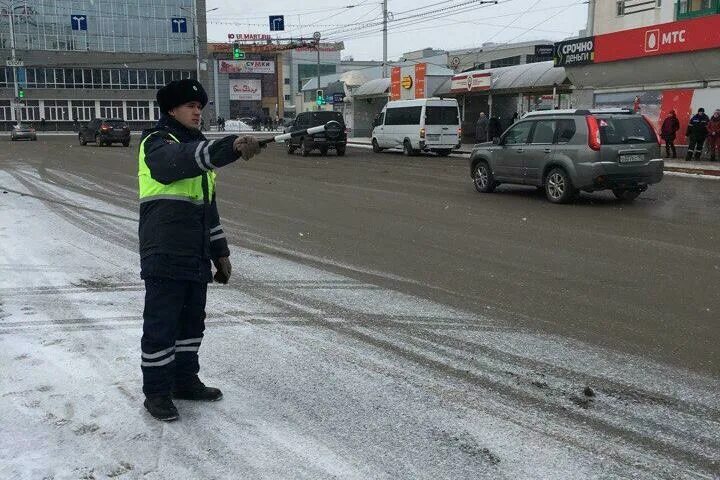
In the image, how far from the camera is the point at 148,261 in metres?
3.55

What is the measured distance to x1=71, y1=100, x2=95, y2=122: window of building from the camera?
249 ft

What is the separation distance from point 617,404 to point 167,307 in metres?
2.53

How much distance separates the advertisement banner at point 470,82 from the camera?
32.7m

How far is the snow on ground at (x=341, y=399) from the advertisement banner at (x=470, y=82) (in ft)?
93.0

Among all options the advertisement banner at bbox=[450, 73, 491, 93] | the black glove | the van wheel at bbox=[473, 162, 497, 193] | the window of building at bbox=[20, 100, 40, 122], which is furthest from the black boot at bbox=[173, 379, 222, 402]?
the window of building at bbox=[20, 100, 40, 122]

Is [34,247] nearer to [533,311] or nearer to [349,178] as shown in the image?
[533,311]

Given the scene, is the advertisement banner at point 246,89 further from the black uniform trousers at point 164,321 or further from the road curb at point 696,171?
the black uniform trousers at point 164,321

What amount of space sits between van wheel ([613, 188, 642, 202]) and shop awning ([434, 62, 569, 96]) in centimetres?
1595

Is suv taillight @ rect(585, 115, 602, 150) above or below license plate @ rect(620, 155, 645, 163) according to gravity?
above

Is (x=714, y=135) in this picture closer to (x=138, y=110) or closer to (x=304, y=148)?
(x=304, y=148)

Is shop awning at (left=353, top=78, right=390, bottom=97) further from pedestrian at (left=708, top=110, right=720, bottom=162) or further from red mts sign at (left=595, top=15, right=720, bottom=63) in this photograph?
pedestrian at (left=708, top=110, right=720, bottom=162)

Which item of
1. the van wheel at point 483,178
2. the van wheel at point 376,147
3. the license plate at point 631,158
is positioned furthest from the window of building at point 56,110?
the license plate at point 631,158

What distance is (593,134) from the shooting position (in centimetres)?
1193

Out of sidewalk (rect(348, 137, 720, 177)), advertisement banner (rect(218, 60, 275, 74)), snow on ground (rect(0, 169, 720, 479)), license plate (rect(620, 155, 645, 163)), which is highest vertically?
advertisement banner (rect(218, 60, 275, 74))
